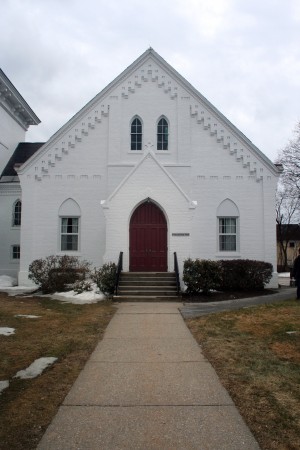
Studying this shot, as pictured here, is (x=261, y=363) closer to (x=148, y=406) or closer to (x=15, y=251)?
(x=148, y=406)

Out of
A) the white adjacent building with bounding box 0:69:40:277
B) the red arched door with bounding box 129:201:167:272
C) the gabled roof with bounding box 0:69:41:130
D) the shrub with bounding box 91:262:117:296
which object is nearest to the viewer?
the shrub with bounding box 91:262:117:296

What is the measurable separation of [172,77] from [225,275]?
33.0 feet

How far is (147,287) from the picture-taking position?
16.2 meters

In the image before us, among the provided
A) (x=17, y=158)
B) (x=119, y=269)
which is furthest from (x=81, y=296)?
(x=17, y=158)

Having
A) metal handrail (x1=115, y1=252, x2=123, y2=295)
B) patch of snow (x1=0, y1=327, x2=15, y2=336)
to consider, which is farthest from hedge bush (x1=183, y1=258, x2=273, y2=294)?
patch of snow (x1=0, y1=327, x2=15, y2=336)

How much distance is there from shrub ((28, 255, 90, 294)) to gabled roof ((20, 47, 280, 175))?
517 cm

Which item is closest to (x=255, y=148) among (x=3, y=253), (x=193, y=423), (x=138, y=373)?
(x=3, y=253)

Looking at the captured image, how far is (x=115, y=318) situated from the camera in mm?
11398

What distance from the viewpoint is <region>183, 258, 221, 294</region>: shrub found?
16.0 meters

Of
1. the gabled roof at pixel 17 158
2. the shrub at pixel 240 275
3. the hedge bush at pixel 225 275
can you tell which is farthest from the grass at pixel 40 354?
the gabled roof at pixel 17 158

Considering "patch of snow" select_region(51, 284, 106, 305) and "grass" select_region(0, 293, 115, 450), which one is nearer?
"grass" select_region(0, 293, 115, 450)

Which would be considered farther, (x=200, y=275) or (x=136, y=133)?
(x=136, y=133)

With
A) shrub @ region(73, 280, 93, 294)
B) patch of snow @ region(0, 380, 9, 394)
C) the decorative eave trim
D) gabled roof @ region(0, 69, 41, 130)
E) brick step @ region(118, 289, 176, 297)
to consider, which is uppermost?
gabled roof @ region(0, 69, 41, 130)

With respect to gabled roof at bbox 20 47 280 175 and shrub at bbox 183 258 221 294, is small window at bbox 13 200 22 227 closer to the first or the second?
gabled roof at bbox 20 47 280 175
